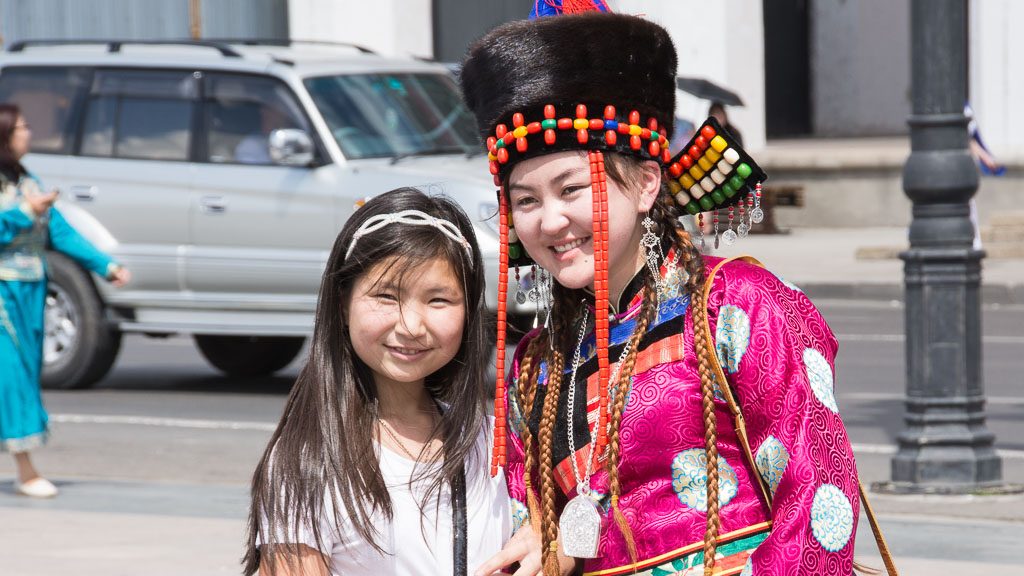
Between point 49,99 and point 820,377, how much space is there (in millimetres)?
9678

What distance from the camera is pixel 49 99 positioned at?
11633 millimetres

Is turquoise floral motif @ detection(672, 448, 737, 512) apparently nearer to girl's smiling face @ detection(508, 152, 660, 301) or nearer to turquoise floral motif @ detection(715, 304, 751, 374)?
turquoise floral motif @ detection(715, 304, 751, 374)

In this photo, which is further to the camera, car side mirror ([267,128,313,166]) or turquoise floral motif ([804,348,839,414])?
car side mirror ([267,128,313,166])

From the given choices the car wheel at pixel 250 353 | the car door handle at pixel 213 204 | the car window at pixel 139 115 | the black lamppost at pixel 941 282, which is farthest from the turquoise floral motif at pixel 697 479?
the car wheel at pixel 250 353

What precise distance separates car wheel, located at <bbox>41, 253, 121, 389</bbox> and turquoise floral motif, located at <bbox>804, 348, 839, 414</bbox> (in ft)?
29.2

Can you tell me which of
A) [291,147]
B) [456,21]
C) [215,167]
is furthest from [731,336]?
[456,21]

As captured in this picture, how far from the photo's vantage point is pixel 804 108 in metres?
30.0

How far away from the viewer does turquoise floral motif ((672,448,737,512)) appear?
2.77 meters

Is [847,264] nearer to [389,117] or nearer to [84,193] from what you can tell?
[389,117]

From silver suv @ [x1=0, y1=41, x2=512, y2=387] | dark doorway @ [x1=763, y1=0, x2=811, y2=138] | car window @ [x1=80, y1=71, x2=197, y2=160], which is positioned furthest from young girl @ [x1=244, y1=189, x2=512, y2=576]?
dark doorway @ [x1=763, y1=0, x2=811, y2=138]

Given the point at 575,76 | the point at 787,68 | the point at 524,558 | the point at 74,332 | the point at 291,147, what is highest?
the point at 787,68

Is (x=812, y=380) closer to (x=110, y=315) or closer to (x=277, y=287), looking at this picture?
(x=277, y=287)

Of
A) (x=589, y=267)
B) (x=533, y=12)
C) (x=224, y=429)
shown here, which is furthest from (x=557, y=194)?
(x=224, y=429)

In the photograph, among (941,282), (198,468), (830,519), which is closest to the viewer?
(830,519)
